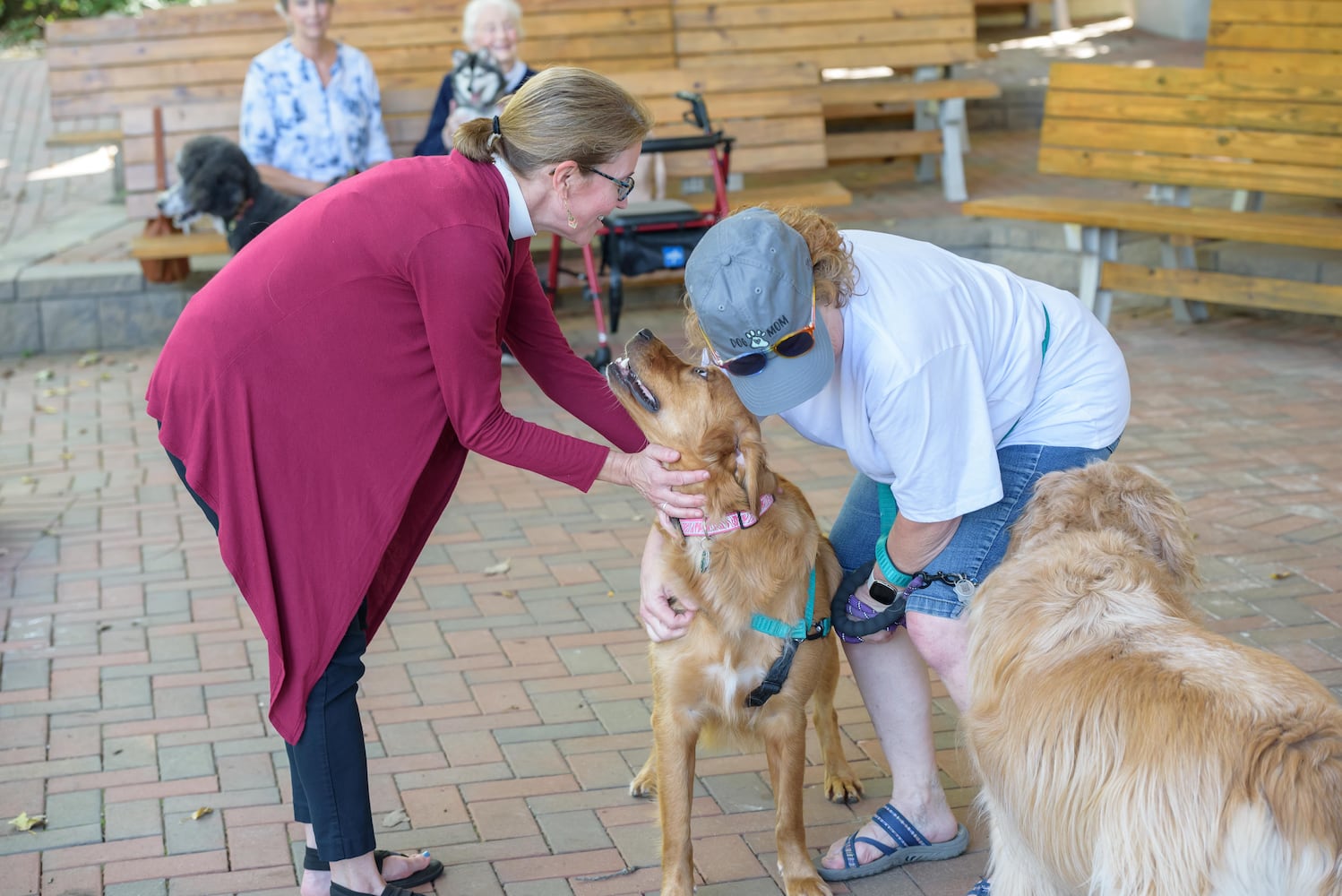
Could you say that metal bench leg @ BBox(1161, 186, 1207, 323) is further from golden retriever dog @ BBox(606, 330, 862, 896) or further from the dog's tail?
the dog's tail

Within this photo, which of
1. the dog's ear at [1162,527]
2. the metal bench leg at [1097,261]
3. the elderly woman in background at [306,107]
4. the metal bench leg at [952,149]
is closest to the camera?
the dog's ear at [1162,527]

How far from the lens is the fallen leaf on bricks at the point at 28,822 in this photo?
3.28 metres

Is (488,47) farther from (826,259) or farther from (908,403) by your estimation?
(908,403)

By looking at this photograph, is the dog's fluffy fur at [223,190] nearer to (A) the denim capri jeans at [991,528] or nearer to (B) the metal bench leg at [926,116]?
(A) the denim capri jeans at [991,528]

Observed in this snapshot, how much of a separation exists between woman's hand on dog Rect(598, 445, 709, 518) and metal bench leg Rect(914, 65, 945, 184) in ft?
23.3

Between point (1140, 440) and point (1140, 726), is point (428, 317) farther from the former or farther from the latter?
point (1140, 440)

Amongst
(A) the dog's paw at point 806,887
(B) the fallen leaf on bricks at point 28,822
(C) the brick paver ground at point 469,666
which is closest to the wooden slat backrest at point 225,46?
(C) the brick paver ground at point 469,666

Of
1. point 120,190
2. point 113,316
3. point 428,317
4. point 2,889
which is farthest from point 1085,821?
point 120,190

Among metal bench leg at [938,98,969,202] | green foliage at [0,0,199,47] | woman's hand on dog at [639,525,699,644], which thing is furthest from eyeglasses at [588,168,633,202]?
green foliage at [0,0,199,47]

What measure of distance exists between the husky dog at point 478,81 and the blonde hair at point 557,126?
4.55 metres

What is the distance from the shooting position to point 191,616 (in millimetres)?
4504

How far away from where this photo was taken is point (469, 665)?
4.12 m

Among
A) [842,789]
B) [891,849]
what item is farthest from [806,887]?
[842,789]

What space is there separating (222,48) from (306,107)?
1735 mm
